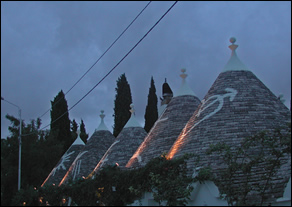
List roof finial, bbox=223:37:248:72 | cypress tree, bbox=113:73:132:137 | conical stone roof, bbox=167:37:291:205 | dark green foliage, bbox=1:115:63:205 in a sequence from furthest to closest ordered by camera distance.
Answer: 1. cypress tree, bbox=113:73:132:137
2. dark green foliage, bbox=1:115:63:205
3. roof finial, bbox=223:37:248:72
4. conical stone roof, bbox=167:37:291:205

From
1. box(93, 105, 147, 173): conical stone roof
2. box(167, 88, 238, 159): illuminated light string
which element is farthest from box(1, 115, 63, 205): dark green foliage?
box(167, 88, 238, 159): illuminated light string

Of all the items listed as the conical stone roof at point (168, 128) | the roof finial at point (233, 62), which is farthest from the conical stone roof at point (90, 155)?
the roof finial at point (233, 62)

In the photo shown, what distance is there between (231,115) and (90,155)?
34.2 feet

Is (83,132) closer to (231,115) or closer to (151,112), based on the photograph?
(151,112)

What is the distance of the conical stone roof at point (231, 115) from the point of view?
9.62m

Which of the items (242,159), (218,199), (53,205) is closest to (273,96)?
(242,159)

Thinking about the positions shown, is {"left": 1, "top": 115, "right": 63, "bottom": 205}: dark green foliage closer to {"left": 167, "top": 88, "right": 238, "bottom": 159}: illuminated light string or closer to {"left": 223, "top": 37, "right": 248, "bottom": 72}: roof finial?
{"left": 167, "top": 88, "right": 238, "bottom": 159}: illuminated light string

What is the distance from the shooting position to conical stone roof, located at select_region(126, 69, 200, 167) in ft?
39.9

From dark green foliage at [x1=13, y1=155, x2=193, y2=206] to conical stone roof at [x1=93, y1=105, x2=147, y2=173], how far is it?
10.6 ft

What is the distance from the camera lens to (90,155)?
1909 cm

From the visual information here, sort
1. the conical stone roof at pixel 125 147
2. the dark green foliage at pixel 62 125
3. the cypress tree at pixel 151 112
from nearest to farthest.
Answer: the conical stone roof at pixel 125 147 → the cypress tree at pixel 151 112 → the dark green foliage at pixel 62 125

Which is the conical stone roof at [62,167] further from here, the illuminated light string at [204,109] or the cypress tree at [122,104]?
the illuminated light string at [204,109]

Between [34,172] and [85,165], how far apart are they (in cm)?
329

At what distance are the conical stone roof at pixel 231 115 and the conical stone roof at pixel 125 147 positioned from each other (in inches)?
211
